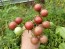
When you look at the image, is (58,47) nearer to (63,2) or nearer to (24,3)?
(63,2)

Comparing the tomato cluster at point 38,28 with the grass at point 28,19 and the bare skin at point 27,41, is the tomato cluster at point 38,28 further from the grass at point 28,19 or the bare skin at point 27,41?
the grass at point 28,19

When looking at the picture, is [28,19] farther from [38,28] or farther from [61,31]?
[38,28]

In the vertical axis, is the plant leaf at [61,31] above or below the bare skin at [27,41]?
above

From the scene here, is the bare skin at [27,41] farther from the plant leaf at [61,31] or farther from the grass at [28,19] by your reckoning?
the plant leaf at [61,31]

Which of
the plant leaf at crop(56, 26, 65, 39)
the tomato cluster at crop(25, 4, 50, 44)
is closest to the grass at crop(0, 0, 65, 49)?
the plant leaf at crop(56, 26, 65, 39)

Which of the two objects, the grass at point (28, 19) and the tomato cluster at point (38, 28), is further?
the grass at point (28, 19)

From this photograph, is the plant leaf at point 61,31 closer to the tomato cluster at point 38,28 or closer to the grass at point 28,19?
the grass at point 28,19

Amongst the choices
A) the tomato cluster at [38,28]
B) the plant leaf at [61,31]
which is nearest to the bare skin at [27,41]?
the tomato cluster at [38,28]

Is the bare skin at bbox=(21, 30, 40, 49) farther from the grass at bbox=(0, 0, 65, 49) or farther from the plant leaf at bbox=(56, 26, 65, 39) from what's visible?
the plant leaf at bbox=(56, 26, 65, 39)

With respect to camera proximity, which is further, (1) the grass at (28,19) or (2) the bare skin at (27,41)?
(1) the grass at (28,19)
